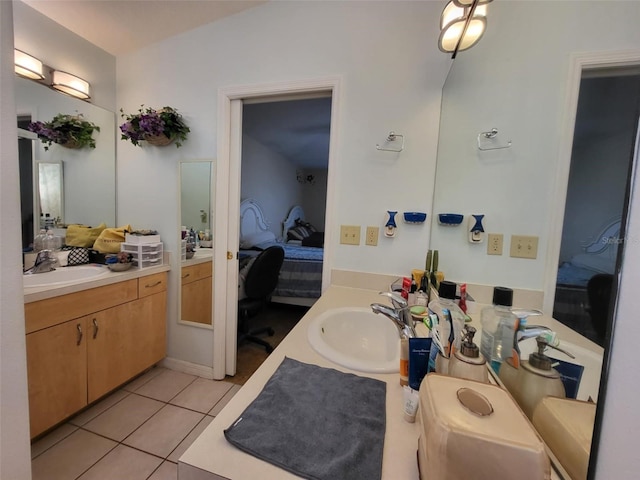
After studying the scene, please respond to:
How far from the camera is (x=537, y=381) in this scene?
49cm

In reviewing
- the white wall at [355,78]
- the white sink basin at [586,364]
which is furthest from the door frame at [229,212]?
the white sink basin at [586,364]

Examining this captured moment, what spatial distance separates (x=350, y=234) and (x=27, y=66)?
2.23 meters

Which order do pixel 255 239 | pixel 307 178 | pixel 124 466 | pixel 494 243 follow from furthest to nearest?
pixel 307 178 → pixel 255 239 → pixel 124 466 → pixel 494 243

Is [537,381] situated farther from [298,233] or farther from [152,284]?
[298,233]

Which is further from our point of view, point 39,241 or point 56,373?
point 39,241

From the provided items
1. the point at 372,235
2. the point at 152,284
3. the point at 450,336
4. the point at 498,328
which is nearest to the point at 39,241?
the point at 152,284

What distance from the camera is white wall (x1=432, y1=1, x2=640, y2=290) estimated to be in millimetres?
597

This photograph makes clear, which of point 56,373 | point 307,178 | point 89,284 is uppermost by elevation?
point 307,178

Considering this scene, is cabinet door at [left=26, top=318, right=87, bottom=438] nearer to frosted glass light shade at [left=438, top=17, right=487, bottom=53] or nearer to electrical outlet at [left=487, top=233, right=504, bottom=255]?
electrical outlet at [left=487, top=233, right=504, bottom=255]

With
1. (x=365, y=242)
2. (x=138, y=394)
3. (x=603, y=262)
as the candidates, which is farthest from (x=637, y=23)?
(x=138, y=394)

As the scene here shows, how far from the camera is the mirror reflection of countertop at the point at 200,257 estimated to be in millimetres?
1934

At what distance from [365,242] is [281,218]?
3731 millimetres

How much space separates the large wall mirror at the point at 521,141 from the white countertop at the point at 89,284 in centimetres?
196

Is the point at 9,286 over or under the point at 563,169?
under
